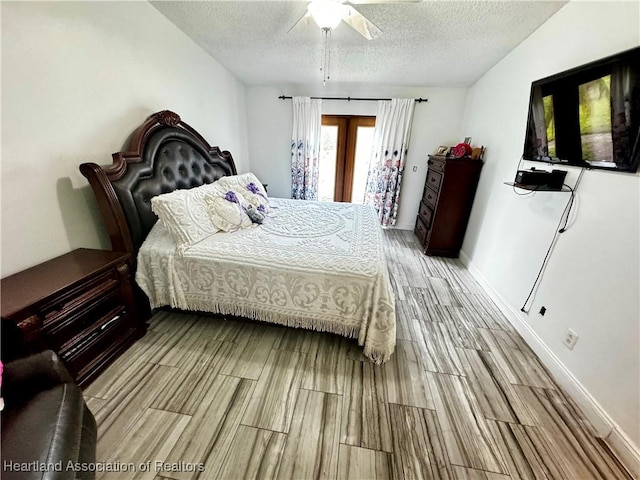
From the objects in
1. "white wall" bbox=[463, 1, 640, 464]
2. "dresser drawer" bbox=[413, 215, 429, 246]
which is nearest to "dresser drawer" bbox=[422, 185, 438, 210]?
"dresser drawer" bbox=[413, 215, 429, 246]

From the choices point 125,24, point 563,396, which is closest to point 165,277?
point 125,24

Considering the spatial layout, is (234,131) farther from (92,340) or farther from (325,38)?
(92,340)

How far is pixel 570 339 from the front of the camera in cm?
153

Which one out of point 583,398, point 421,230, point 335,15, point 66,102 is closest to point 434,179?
point 421,230

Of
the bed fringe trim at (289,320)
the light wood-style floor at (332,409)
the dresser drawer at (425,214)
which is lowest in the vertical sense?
the light wood-style floor at (332,409)

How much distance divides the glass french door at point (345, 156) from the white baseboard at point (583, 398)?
285cm

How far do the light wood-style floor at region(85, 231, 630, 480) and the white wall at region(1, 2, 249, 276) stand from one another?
2.98 ft

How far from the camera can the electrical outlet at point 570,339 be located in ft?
4.91

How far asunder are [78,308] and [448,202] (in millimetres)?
3648

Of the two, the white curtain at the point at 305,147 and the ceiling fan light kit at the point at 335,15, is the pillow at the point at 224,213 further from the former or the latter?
the white curtain at the point at 305,147

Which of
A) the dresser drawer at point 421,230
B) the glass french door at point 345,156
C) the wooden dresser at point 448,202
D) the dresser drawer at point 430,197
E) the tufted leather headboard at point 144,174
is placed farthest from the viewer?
the glass french door at point 345,156

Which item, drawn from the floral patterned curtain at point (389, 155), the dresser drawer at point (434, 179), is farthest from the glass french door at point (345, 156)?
the dresser drawer at point (434, 179)

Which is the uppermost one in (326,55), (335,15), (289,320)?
(326,55)

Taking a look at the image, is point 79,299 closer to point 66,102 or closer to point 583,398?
point 66,102
